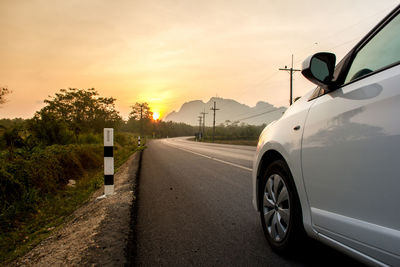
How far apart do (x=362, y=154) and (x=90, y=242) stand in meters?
2.32

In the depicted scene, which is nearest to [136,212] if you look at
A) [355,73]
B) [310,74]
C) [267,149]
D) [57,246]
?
[57,246]

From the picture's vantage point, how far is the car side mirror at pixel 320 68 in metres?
1.82

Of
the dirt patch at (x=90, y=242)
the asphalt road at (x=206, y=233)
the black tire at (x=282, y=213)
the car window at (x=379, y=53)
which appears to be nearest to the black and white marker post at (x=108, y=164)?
the asphalt road at (x=206, y=233)

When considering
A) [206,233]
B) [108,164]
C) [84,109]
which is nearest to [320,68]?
[206,233]

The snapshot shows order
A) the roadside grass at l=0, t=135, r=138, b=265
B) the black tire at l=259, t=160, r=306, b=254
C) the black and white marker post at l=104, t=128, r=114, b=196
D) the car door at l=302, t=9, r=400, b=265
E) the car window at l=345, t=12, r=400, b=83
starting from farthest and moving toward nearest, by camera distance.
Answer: the black and white marker post at l=104, t=128, r=114, b=196
the roadside grass at l=0, t=135, r=138, b=265
the black tire at l=259, t=160, r=306, b=254
the car window at l=345, t=12, r=400, b=83
the car door at l=302, t=9, r=400, b=265

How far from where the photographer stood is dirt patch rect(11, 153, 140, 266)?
2.07 m

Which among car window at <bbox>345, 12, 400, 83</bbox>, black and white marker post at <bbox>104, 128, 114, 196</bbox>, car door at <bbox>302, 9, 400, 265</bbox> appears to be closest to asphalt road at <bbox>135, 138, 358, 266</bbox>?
black and white marker post at <bbox>104, 128, 114, 196</bbox>

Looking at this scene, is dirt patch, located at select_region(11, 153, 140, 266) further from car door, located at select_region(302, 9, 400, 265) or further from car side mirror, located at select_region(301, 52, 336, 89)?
car side mirror, located at select_region(301, 52, 336, 89)

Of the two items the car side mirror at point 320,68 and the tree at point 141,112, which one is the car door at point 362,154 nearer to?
the car side mirror at point 320,68

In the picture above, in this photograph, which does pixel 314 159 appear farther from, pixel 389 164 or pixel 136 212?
pixel 136 212

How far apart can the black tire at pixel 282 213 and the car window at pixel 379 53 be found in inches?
34.2

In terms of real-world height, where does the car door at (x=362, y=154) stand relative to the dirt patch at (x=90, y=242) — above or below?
above

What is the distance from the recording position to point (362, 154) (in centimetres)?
133

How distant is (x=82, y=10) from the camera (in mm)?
9906
